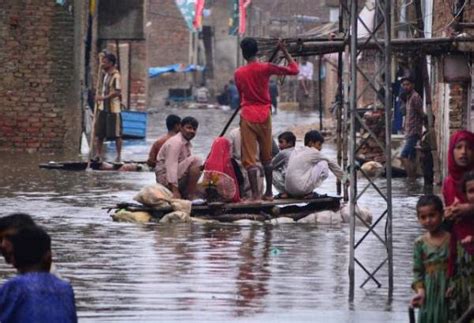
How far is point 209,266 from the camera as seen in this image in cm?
1257

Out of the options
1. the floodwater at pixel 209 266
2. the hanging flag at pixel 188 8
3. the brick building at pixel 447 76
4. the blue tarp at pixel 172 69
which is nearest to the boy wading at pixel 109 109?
the brick building at pixel 447 76

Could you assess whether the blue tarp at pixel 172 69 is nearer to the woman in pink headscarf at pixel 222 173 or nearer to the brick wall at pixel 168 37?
the brick wall at pixel 168 37

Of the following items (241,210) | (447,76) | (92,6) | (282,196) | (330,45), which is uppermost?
→ (92,6)

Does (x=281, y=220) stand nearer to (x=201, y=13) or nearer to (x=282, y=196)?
(x=282, y=196)

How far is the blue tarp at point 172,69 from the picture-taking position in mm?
68250

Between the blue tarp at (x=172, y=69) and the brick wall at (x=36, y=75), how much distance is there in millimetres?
38265

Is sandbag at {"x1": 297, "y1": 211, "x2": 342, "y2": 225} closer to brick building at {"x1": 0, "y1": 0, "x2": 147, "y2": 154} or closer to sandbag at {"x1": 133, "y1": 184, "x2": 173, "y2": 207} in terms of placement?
sandbag at {"x1": 133, "y1": 184, "x2": 173, "y2": 207}

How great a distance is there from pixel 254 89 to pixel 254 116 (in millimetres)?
279

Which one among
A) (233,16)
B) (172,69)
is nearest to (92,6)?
(172,69)

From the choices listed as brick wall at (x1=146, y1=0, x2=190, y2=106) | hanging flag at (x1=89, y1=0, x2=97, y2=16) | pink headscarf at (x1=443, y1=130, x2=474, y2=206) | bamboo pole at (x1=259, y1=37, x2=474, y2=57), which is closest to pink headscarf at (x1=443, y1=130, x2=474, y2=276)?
pink headscarf at (x1=443, y1=130, x2=474, y2=206)

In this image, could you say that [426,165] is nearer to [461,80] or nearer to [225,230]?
[461,80]

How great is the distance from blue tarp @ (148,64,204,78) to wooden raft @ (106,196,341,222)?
163 feet

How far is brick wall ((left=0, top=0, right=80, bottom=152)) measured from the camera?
2736cm

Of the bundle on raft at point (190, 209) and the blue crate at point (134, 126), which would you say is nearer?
the bundle on raft at point (190, 209)
